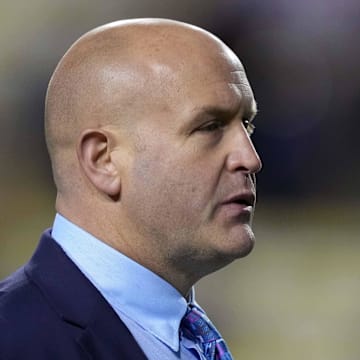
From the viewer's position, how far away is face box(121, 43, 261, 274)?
110cm

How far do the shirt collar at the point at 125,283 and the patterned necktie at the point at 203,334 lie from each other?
4cm

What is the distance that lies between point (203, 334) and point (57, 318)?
0.71 ft

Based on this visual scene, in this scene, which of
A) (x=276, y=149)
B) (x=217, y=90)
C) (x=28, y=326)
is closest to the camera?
(x=28, y=326)

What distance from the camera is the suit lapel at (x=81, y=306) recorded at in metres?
1.01

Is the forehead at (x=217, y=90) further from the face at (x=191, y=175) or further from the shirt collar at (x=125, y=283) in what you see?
the shirt collar at (x=125, y=283)

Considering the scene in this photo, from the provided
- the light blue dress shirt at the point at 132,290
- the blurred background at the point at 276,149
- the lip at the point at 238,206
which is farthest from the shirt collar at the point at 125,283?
the blurred background at the point at 276,149

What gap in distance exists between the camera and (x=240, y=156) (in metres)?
1.12

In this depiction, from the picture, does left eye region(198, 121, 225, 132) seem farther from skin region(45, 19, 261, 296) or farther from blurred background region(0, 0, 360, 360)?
blurred background region(0, 0, 360, 360)

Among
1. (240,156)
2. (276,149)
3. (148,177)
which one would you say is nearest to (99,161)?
(148,177)

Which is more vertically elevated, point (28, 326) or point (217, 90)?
point (217, 90)

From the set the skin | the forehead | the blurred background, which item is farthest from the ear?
the blurred background

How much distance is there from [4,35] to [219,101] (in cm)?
248

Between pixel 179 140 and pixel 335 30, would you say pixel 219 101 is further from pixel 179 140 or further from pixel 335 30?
pixel 335 30

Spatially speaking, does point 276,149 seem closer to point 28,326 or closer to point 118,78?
point 118,78
